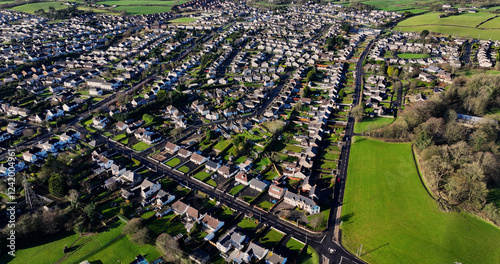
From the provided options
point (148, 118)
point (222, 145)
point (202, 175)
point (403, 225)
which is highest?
point (148, 118)

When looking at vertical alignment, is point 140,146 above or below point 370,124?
below

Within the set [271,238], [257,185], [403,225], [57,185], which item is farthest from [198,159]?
[403,225]

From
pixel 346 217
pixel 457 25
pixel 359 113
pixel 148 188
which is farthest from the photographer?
pixel 457 25

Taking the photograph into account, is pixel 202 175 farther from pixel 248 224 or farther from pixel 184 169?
pixel 248 224

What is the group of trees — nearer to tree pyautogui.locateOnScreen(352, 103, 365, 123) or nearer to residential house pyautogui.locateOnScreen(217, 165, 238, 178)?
tree pyautogui.locateOnScreen(352, 103, 365, 123)

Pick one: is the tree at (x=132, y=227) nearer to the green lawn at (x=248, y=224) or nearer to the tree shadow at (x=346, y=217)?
the green lawn at (x=248, y=224)

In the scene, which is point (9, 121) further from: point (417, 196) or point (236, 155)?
point (417, 196)

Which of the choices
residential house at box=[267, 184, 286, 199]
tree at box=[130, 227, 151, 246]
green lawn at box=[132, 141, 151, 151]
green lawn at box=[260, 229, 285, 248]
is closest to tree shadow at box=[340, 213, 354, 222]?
green lawn at box=[260, 229, 285, 248]
